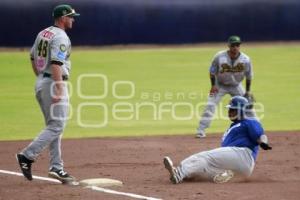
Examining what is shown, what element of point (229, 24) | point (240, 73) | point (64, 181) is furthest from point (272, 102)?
point (229, 24)

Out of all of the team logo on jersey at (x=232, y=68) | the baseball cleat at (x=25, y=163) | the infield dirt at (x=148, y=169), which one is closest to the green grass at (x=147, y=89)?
the team logo on jersey at (x=232, y=68)

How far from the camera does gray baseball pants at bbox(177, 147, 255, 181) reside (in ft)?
31.9

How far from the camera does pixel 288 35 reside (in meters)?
32.1

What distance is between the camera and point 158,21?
3067 cm

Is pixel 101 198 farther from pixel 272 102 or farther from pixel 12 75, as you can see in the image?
pixel 12 75

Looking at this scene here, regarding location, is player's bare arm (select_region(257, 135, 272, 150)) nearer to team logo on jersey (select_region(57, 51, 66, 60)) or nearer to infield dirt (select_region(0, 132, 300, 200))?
infield dirt (select_region(0, 132, 300, 200))

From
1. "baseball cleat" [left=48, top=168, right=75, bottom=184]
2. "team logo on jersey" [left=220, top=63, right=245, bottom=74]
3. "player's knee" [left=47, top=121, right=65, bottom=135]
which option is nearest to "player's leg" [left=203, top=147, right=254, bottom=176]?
"baseball cleat" [left=48, top=168, right=75, bottom=184]

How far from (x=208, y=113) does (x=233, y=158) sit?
4.68 m

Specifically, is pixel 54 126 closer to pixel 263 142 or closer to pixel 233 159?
pixel 233 159

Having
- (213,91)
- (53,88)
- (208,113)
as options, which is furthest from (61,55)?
(213,91)

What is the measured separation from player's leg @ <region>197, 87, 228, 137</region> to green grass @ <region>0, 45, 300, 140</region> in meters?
0.84

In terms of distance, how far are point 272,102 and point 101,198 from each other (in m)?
11.1

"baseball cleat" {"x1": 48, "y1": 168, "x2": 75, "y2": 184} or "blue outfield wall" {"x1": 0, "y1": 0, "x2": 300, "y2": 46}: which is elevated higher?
"baseball cleat" {"x1": 48, "y1": 168, "x2": 75, "y2": 184}

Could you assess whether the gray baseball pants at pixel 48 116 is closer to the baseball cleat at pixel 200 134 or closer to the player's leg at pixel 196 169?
the player's leg at pixel 196 169
